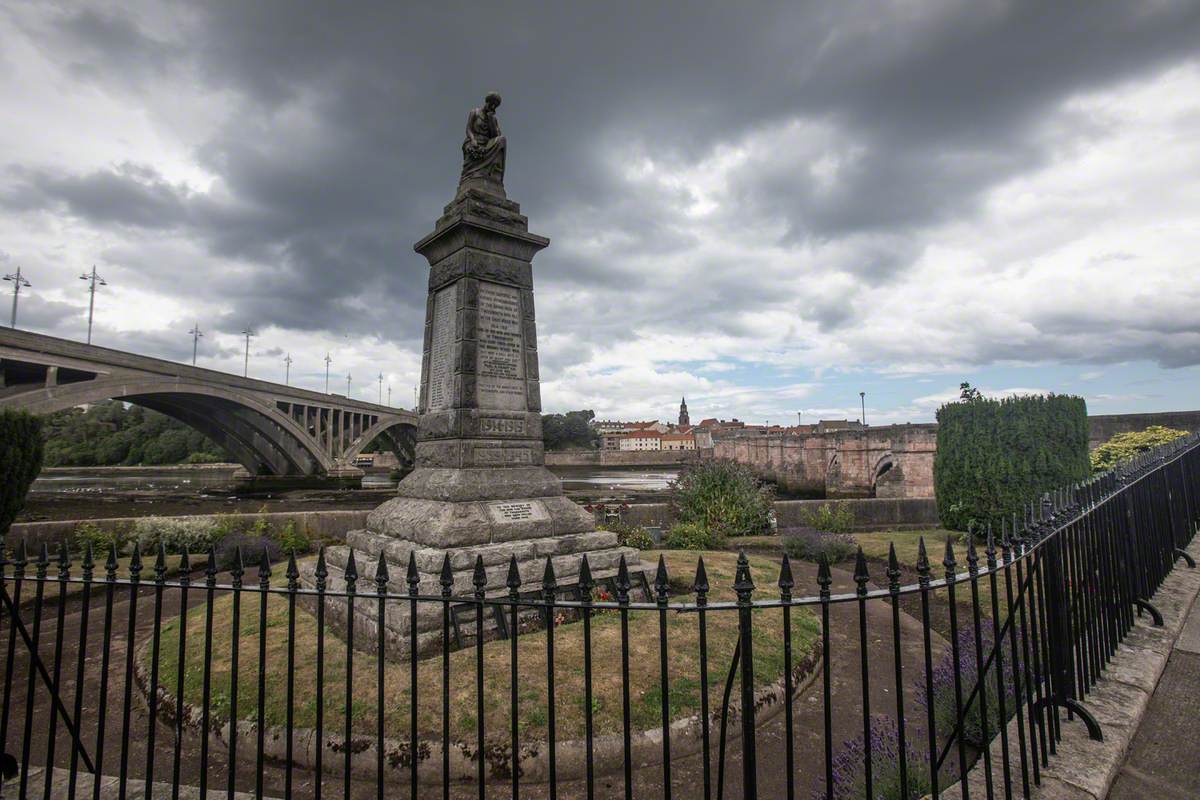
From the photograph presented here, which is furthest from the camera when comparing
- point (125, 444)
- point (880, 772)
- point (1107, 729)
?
point (125, 444)

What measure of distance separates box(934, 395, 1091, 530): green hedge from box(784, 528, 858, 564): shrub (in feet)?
9.84

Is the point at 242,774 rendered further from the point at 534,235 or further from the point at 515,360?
the point at 534,235

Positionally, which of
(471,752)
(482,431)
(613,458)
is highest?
→ (482,431)

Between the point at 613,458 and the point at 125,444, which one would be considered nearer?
the point at 125,444

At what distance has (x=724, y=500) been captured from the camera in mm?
13625

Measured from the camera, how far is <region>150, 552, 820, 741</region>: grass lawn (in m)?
4.02

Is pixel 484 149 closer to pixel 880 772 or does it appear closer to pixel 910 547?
pixel 880 772

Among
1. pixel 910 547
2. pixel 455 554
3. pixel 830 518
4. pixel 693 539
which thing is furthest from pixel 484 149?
pixel 830 518

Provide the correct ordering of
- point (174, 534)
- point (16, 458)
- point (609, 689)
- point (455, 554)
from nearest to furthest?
point (609, 689)
point (455, 554)
point (16, 458)
point (174, 534)

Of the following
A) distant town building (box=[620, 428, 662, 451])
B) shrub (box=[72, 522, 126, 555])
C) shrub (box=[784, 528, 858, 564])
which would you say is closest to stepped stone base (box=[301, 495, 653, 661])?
shrub (box=[784, 528, 858, 564])

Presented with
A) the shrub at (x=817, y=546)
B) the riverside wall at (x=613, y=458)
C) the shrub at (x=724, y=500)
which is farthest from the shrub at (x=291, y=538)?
the riverside wall at (x=613, y=458)

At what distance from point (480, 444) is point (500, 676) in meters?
2.98

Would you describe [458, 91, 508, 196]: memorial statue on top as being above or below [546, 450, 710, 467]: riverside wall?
above

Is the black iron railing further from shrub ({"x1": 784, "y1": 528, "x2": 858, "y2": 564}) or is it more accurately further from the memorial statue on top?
the memorial statue on top
